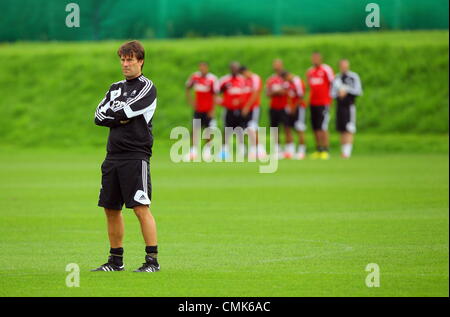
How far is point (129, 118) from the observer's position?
10742 mm

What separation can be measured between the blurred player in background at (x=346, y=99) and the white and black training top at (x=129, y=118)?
21061 millimetres

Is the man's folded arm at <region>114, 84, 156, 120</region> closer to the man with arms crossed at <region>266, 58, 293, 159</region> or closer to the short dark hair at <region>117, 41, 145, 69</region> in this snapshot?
the short dark hair at <region>117, 41, 145, 69</region>

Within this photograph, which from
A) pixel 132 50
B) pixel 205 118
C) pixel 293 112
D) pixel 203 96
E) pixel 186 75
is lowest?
pixel 132 50

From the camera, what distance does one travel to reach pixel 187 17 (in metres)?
42.8

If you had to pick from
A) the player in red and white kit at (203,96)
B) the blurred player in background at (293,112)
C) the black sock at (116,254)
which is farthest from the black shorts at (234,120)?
the black sock at (116,254)

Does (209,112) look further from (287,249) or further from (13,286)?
(13,286)

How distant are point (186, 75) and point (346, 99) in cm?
1051

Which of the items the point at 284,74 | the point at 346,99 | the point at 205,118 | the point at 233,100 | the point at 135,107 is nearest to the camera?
the point at 135,107

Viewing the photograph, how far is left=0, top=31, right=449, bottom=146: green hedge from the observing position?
126 ft

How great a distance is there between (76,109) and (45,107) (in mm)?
1235

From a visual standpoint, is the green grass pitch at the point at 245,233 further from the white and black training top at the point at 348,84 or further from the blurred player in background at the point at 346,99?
the white and black training top at the point at 348,84

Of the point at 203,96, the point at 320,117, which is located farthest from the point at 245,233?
the point at 203,96

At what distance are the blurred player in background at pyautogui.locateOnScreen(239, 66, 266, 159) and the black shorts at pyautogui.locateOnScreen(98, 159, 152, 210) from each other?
2046cm

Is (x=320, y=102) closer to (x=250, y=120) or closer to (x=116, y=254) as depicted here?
(x=250, y=120)
